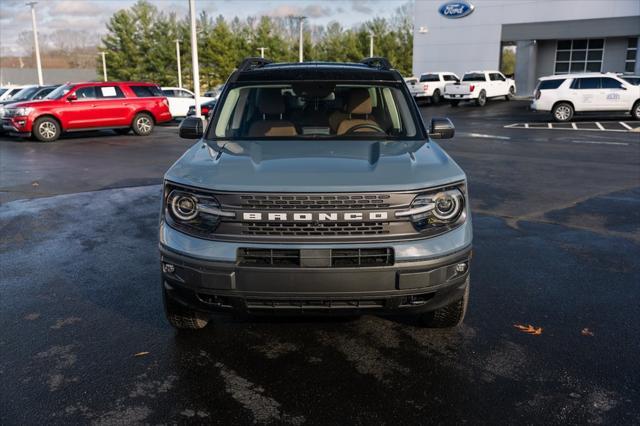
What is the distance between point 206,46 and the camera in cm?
6062

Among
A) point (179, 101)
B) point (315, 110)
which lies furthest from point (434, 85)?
point (315, 110)

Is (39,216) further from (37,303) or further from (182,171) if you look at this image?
(182,171)

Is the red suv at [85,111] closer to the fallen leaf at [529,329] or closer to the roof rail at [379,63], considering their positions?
the roof rail at [379,63]

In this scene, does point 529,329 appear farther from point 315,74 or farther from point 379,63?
point 379,63

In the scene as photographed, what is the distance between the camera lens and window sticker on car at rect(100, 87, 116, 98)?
1842 cm

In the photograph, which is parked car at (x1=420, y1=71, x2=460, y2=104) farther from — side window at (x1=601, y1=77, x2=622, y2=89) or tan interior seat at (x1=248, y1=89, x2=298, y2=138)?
tan interior seat at (x1=248, y1=89, x2=298, y2=138)

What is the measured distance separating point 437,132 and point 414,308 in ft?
6.20

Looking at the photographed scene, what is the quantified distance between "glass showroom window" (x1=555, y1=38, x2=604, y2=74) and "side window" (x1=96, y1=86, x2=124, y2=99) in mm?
29227

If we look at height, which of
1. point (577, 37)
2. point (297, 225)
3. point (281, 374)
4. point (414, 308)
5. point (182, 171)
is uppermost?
point (577, 37)

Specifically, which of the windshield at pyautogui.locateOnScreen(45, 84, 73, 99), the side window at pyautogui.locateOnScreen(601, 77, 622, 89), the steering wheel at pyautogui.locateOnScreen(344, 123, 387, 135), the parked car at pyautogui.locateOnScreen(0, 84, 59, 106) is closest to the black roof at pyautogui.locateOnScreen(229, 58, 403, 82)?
the steering wheel at pyautogui.locateOnScreen(344, 123, 387, 135)

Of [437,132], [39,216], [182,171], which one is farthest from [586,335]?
[39,216]

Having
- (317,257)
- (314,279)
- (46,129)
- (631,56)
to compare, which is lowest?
(46,129)

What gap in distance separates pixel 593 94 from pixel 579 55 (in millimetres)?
16754

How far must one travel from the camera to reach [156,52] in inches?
2438
